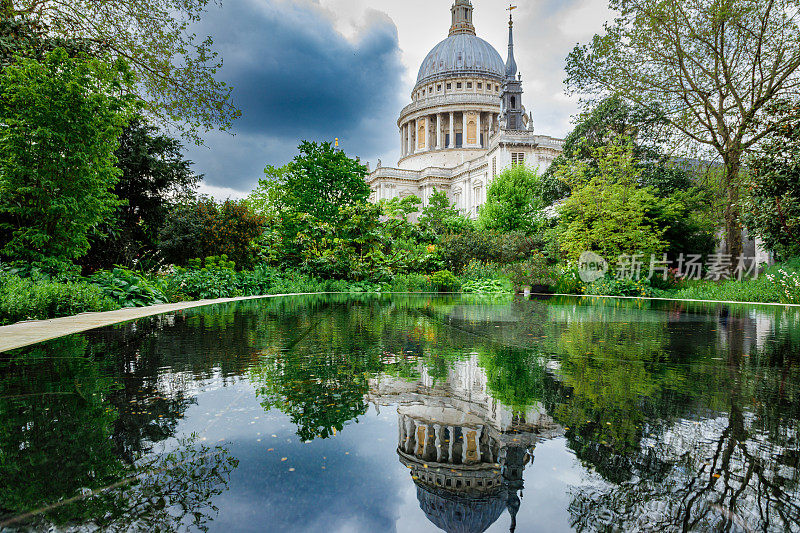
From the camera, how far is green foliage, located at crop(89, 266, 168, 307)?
357 inches

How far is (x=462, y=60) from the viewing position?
231 ft

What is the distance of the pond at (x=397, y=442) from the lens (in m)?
1.31

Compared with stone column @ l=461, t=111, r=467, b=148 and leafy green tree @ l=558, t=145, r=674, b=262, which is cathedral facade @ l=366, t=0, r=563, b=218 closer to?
stone column @ l=461, t=111, r=467, b=148

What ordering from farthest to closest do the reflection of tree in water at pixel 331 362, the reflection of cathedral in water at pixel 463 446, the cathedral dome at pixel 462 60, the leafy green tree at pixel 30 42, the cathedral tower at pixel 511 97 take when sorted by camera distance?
the cathedral dome at pixel 462 60, the cathedral tower at pixel 511 97, the leafy green tree at pixel 30 42, the reflection of tree in water at pixel 331 362, the reflection of cathedral in water at pixel 463 446

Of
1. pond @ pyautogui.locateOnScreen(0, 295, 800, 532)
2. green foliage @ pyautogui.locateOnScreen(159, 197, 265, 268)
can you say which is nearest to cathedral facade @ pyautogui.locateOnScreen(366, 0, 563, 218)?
green foliage @ pyautogui.locateOnScreen(159, 197, 265, 268)

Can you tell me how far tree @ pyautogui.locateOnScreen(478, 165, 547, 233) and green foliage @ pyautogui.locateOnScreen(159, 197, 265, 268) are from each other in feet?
73.6

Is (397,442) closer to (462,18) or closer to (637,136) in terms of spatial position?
(637,136)

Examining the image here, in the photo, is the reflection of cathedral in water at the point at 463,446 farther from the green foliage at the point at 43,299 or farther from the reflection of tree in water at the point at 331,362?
the green foliage at the point at 43,299

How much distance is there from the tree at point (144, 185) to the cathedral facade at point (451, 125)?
140ft

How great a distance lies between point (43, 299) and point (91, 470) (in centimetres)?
681

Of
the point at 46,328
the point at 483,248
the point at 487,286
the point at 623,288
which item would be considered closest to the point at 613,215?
the point at 623,288

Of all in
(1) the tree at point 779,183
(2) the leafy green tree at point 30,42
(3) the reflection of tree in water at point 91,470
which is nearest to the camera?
(3) the reflection of tree in water at point 91,470

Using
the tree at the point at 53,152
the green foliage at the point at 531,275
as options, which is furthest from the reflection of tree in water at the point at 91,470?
the green foliage at the point at 531,275

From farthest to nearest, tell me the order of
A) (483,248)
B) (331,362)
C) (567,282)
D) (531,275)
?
(483,248) → (531,275) → (567,282) → (331,362)
